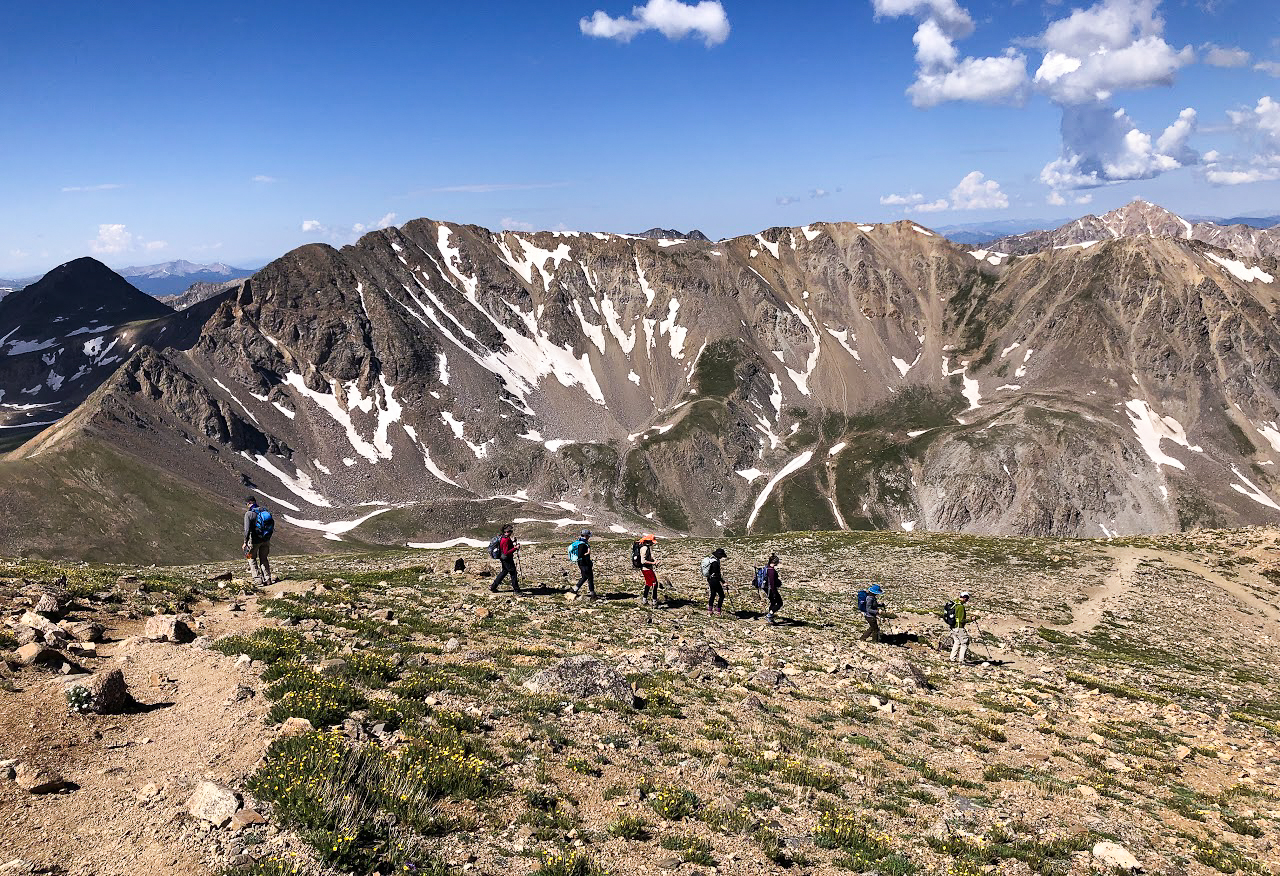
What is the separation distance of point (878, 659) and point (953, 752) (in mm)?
9311

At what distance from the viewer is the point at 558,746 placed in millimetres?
14406

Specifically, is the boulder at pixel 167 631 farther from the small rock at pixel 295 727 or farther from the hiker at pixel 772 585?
the hiker at pixel 772 585

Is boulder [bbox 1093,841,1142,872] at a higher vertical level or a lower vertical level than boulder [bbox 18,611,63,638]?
lower

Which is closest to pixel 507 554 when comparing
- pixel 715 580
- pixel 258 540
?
pixel 715 580

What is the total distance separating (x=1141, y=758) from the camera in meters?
A: 20.5

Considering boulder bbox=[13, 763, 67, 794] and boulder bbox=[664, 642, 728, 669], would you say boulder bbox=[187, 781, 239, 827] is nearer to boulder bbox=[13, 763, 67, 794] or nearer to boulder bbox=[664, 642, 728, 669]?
boulder bbox=[13, 763, 67, 794]

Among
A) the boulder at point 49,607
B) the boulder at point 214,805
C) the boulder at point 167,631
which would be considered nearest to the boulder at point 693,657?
the boulder at point 167,631

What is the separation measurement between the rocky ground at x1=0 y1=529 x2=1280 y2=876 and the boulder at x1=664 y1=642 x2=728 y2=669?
0.12 m

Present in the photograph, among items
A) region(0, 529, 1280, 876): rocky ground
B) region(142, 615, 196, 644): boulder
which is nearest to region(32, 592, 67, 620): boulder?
region(0, 529, 1280, 876): rocky ground

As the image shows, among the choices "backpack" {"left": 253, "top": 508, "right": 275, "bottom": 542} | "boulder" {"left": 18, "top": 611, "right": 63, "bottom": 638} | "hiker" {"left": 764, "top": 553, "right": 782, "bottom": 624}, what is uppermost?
"boulder" {"left": 18, "top": 611, "right": 63, "bottom": 638}

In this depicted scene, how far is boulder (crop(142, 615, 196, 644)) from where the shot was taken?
660 inches

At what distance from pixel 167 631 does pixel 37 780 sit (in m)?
8.10

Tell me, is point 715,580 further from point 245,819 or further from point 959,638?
point 245,819

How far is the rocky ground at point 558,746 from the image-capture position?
970cm
